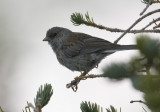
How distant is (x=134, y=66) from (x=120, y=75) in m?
0.05

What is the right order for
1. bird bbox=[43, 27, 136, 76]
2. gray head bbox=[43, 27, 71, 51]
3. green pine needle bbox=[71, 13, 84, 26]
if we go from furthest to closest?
gray head bbox=[43, 27, 71, 51], bird bbox=[43, 27, 136, 76], green pine needle bbox=[71, 13, 84, 26]

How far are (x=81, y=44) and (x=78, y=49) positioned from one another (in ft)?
0.25

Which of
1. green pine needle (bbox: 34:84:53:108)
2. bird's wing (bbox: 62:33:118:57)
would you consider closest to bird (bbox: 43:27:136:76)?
bird's wing (bbox: 62:33:118:57)

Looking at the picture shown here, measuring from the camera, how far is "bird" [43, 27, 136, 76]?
3652 millimetres

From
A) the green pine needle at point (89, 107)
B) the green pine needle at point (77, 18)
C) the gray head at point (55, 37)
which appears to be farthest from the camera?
the gray head at point (55, 37)

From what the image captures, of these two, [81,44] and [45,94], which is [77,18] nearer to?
[45,94]

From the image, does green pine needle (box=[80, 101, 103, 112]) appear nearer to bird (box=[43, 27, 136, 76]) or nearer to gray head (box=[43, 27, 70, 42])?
bird (box=[43, 27, 136, 76])

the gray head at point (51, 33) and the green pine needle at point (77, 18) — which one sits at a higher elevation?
the green pine needle at point (77, 18)

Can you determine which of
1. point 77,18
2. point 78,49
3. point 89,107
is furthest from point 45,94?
point 78,49

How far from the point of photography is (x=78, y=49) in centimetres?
410

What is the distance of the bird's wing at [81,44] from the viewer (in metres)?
3.74

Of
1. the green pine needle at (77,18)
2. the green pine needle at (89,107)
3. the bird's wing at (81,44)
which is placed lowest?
the green pine needle at (89,107)

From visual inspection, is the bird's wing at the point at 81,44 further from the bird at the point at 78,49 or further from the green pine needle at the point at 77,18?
the green pine needle at the point at 77,18

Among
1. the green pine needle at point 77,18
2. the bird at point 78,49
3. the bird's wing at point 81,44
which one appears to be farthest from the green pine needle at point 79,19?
the bird's wing at point 81,44
